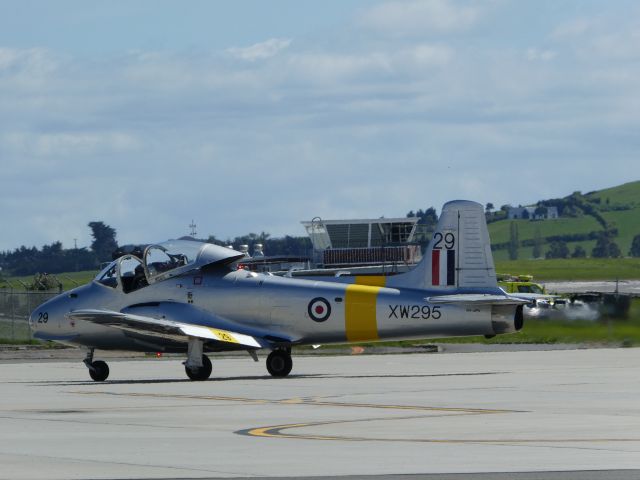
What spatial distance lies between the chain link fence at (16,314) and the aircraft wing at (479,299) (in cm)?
2833

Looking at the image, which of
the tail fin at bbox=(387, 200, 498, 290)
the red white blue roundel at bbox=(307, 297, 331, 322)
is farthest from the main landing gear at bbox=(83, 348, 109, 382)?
the tail fin at bbox=(387, 200, 498, 290)

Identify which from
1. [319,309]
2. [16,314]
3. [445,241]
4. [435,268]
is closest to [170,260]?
[319,309]

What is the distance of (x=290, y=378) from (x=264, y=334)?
115 cm

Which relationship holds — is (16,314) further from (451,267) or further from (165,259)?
(451,267)

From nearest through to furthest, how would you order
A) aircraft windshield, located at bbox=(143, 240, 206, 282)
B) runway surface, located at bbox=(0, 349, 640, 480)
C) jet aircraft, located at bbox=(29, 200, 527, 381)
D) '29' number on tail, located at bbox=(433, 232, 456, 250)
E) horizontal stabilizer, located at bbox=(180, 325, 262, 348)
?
runway surface, located at bbox=(0, 349, 640, 480)
jet aircraft, located at bbox=(29, 200, 527, 381)
horizontal stabilizer, located at bbox=(180, 325, 262, 348)
'29' number on tail, located at bbox=(433, 232, 456, 250)
aircraft windshield, located at bbox=(143, 240, 206, 282)

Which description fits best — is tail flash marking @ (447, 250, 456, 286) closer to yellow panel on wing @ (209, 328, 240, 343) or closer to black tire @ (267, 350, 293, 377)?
black tire @ (267, 350, 293, 377)

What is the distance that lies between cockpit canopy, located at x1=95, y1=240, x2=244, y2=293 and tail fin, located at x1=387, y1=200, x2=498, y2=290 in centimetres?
393

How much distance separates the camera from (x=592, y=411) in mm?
20531

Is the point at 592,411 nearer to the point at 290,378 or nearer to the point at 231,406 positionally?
the point at 231,406

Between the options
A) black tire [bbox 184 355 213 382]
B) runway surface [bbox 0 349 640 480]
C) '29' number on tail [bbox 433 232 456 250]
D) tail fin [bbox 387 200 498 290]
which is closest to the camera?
runway surface [bbox 0 349 640 480]

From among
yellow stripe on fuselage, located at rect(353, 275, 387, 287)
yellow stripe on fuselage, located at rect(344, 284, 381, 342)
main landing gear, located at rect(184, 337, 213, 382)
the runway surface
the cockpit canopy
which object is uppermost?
the cockpit canopy

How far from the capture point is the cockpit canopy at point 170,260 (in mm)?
32125

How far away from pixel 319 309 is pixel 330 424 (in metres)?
12.0

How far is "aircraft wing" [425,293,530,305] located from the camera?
2962cm
